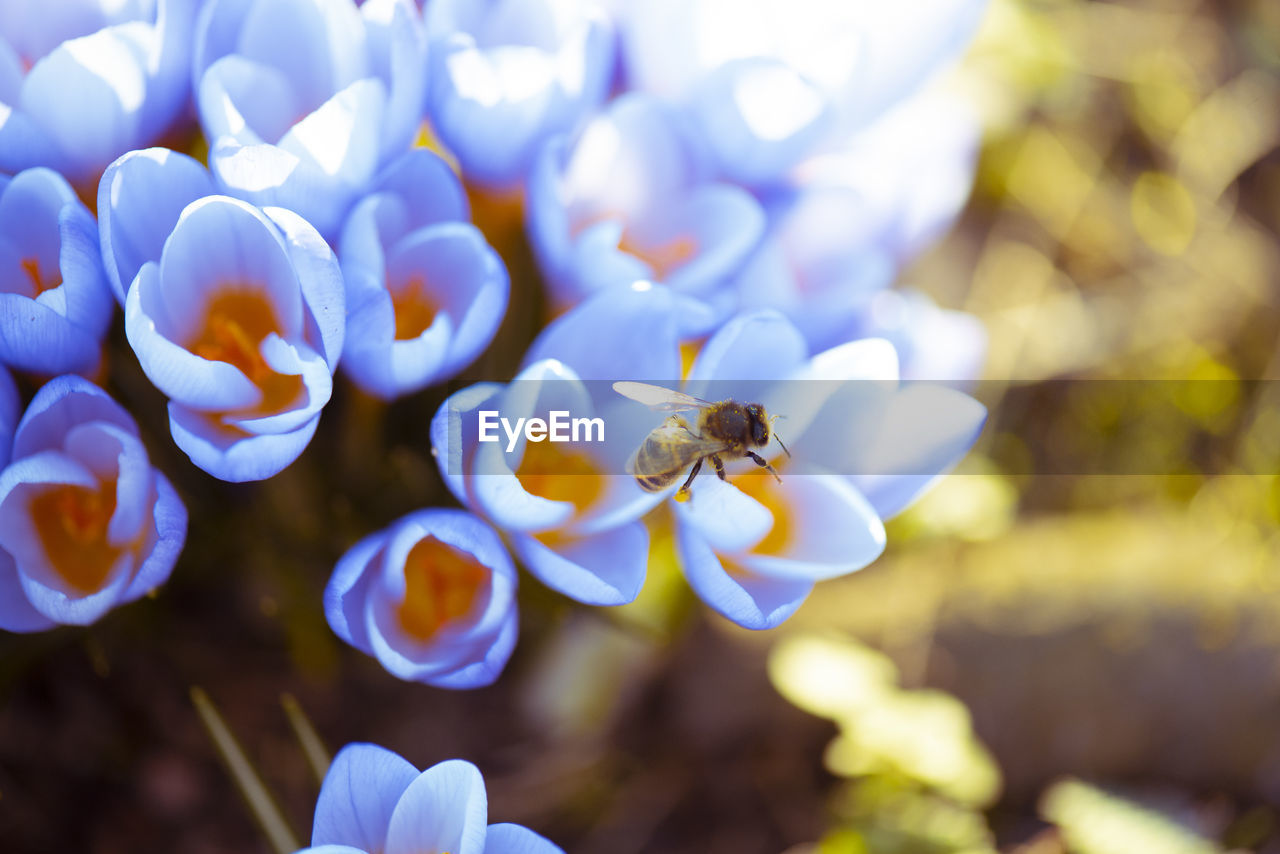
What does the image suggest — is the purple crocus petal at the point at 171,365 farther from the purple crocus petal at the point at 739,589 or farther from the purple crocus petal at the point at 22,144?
the purple crocus petal at the point at 739,589

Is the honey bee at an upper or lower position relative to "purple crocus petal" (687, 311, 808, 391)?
lower

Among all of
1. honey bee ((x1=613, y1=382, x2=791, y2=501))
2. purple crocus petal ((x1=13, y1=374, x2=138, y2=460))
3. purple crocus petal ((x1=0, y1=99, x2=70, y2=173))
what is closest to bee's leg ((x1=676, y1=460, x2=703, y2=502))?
honey bee ((x1=613, y1=382, x2=791, y2=501))

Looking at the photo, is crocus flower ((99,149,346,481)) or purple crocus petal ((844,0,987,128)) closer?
crocus flower ((99,149,346,481))

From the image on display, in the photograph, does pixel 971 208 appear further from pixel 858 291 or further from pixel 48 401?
pixel 48 401

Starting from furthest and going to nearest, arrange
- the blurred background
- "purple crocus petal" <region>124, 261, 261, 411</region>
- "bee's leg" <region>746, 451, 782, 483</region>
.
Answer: the blurred background → "bee's leg" <region>746, 451, 782, 483</region> → "purple crocus petal" <region>124, 261, 261, 411</region>

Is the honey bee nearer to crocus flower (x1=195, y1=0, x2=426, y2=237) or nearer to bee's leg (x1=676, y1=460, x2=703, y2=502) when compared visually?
bee's leg (x1=676, y1=460, x2=703, y2=502)

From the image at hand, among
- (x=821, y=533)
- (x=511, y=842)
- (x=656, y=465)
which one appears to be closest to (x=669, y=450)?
(x=656, y=465)

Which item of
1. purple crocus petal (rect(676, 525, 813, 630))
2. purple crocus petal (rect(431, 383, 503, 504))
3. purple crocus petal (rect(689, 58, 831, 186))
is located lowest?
purple crocus petal (rect(431, 383, 503, 504))
